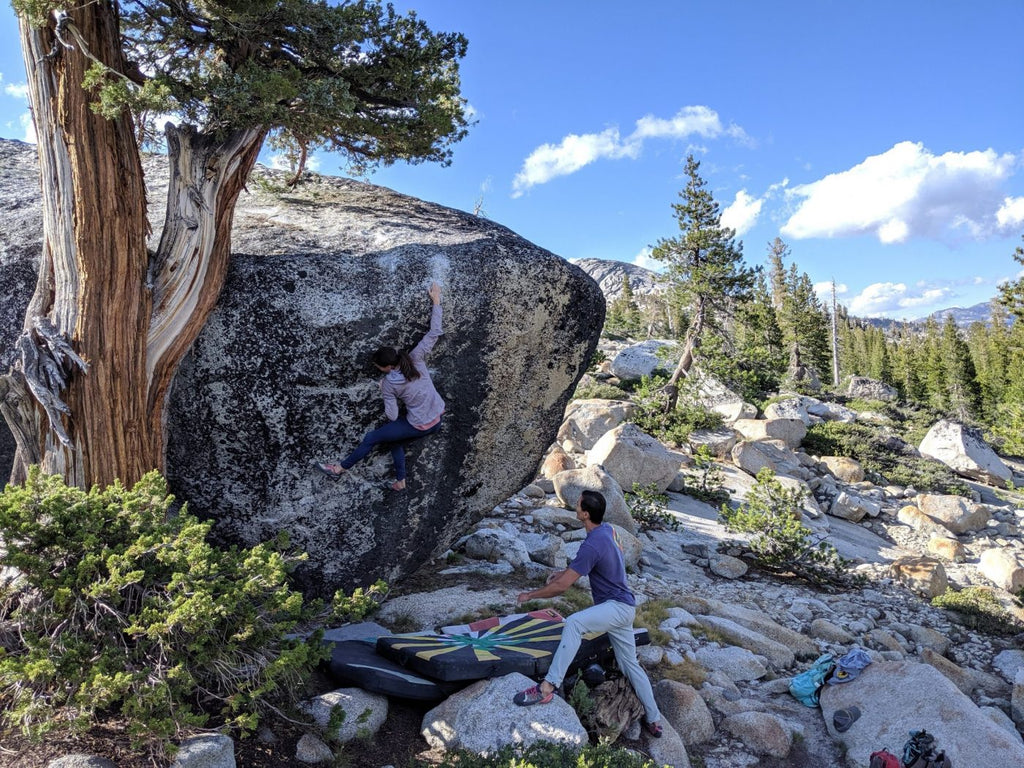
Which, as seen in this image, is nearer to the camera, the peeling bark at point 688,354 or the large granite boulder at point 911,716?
the large granite boulder at point 911,716

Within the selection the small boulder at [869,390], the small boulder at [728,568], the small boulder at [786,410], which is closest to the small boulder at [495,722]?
the small boulder at [728,568]

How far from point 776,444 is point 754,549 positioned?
36.2 ft

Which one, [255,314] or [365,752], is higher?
[255,314]

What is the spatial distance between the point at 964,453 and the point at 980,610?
1876 centimetres

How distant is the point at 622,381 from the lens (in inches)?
1293

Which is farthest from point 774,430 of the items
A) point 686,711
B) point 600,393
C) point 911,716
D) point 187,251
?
point 187,251

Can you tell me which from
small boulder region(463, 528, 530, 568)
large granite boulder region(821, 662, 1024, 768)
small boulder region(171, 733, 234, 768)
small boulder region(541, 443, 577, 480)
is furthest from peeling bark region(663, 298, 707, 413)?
small boulder region(171, 733, 234, 768)

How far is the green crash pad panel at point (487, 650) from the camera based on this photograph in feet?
18.0

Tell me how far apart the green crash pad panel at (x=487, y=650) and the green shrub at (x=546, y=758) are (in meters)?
0.75

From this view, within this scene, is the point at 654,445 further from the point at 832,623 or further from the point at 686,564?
the point at 832,623

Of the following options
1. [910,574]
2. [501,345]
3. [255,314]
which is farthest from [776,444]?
[255,314]

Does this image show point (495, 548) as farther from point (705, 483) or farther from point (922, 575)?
point (705, 483)

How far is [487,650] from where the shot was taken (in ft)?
19.0

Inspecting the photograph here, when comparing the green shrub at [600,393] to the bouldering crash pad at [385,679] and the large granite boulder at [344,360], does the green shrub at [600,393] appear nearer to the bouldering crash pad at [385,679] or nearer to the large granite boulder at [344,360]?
the large granite boulder at [344,360]
